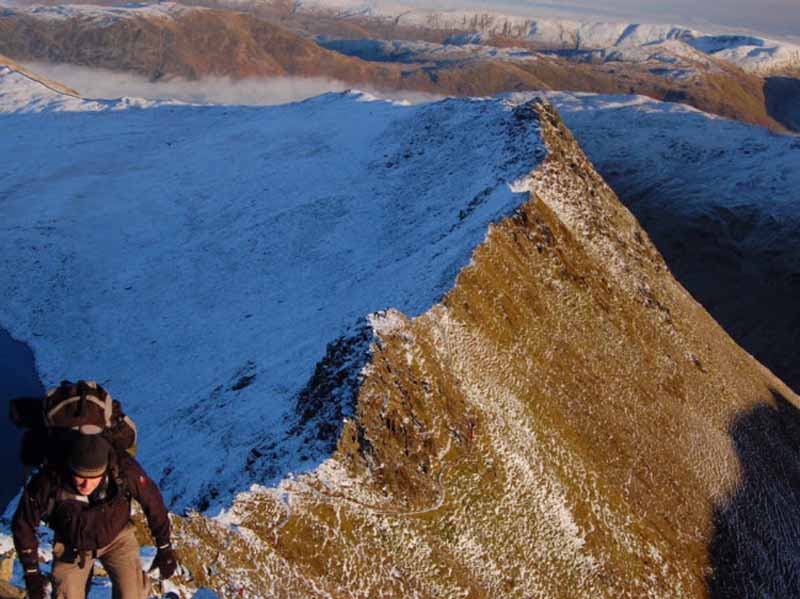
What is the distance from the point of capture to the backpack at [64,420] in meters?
8.29

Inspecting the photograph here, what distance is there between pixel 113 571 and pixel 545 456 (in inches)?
1044

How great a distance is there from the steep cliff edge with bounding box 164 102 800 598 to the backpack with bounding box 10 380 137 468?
34.4ft

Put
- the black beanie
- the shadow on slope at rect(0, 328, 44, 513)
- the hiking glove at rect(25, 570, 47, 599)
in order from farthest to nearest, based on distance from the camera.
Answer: the shadow on slope at rect(0, 328, 44, 513) → the hiking glove at rect(25, 570, 47, 599) → the black beanie

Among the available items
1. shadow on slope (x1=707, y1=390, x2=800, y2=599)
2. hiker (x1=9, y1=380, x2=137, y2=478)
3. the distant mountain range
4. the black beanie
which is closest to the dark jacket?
hiker (x1=9, y1=380, x2=137, y2=478)

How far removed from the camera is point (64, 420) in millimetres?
8305

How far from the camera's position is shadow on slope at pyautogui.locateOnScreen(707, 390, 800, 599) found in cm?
3634

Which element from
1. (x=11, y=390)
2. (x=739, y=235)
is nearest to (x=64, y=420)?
(x=11, y=390)

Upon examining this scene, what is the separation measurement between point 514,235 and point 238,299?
71.8 ft

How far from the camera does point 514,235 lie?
4456 centimetres

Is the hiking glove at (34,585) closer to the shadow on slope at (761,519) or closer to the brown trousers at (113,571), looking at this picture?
the brown trousers at (113,571)

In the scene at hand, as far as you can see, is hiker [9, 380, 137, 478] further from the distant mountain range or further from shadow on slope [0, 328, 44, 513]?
shadow on slope [0, 328, 44, 513]

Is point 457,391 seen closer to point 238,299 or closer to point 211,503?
point 211,503

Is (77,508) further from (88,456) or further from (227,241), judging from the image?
(227,241)

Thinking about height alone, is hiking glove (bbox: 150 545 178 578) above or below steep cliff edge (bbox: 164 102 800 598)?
above
